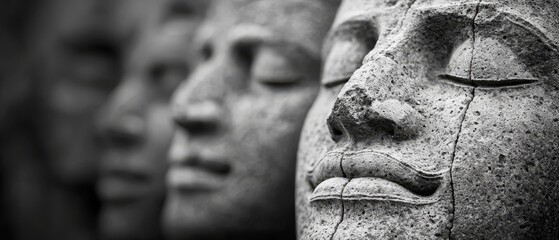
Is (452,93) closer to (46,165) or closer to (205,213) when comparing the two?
(205,213)

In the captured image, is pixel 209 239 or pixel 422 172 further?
pixel 209 239

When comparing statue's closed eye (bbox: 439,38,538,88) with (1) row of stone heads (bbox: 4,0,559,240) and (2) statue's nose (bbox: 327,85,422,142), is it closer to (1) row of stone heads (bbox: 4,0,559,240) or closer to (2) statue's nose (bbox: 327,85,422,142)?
(1) row of stone heads (bbox: 4,0,559,240)

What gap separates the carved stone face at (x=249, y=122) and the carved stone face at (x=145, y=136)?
30.5 inches

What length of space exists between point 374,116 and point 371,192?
17 centimetres

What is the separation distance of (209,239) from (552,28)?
1.51 m

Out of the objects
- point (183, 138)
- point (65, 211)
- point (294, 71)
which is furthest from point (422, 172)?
point (65, 211)

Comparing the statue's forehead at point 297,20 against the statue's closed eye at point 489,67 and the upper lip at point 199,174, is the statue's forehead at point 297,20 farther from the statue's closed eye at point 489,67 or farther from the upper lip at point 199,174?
the statue's closed eye at point 489,67

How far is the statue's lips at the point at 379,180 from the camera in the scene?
1889 millimetres

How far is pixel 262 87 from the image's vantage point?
2957 millimetres

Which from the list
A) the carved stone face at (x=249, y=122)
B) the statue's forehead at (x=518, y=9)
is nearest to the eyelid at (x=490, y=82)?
the statue's forehead at (x=518, y=9)

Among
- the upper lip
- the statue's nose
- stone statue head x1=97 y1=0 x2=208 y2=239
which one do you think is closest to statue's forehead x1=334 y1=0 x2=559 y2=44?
the statue's nose

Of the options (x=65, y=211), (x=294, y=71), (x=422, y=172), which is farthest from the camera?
(x=65, y=211)

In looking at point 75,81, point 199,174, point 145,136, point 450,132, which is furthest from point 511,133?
point 75,81

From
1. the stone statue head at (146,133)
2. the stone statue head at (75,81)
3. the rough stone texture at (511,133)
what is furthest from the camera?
the stone statue head at (75,81)
